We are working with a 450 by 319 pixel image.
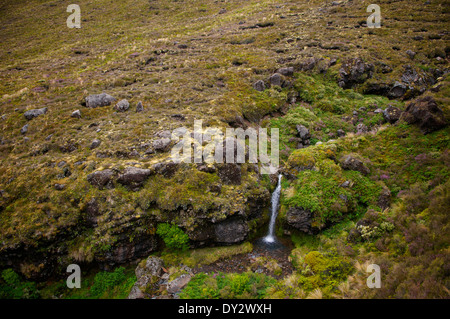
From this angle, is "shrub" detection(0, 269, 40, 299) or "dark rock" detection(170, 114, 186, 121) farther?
"dark rock" detection(170, 114, 186, 121)

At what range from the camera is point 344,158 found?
51.7 ft

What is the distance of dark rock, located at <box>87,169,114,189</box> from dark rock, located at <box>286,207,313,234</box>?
11937 millimetres

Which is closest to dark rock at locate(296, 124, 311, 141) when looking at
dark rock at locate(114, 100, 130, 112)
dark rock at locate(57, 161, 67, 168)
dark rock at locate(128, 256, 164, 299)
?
dark rock at locate(128, 256, 164, 299)

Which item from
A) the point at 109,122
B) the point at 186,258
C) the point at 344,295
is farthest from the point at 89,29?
the point at 344,295

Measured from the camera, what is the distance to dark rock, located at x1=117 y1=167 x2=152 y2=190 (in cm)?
1384

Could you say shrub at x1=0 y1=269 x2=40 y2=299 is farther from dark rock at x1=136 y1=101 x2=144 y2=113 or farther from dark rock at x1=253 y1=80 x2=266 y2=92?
dark rock at x1=253 y1=80 x2=266 y2=92

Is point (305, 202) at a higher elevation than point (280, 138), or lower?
lower

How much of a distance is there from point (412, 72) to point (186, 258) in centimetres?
3209

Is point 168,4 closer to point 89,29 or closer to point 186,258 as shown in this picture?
point 89,29

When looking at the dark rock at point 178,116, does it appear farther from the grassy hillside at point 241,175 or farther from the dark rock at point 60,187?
the dark rock at point 60,187

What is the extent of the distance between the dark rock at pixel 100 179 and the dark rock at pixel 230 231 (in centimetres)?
751

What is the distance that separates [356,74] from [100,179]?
2963 centimetres

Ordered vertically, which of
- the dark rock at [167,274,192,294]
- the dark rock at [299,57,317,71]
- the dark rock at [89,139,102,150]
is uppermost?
the dark rock at [299,57,317,71]

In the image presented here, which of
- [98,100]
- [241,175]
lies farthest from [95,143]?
[241,175]
